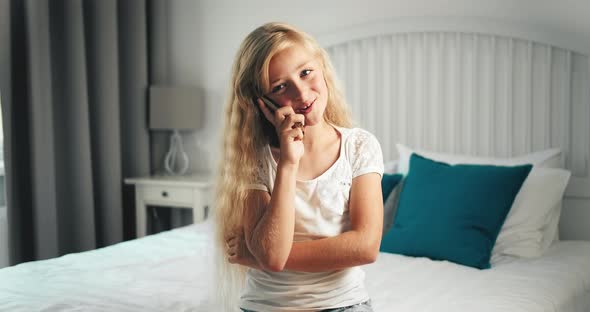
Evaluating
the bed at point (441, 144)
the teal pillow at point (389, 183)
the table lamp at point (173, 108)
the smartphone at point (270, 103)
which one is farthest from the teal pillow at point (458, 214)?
the table lamp at point (173, 108)

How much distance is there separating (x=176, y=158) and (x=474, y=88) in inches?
77.5

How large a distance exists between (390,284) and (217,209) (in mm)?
775

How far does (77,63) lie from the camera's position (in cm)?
316

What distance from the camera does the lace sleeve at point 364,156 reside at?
3.80 feet

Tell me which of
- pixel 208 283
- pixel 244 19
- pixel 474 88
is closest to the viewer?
pixel 208 283

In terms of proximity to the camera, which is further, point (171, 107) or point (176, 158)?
point (176, 158)

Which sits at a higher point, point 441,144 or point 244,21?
point 244,21

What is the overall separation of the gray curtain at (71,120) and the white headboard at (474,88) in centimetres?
127

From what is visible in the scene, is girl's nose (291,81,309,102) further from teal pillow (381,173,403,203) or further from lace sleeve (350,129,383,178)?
teal pillow (381,173,403,203)

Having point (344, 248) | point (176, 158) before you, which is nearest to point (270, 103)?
point (344, 248)

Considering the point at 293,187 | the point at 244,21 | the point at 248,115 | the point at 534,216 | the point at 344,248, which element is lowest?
the point at 534,216

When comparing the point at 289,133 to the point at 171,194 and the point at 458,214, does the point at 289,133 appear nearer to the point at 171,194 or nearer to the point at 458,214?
the point at 458,214

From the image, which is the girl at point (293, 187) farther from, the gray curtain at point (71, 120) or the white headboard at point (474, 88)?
the gray curtain at point (71, 120)

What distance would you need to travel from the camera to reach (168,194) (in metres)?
3.37
